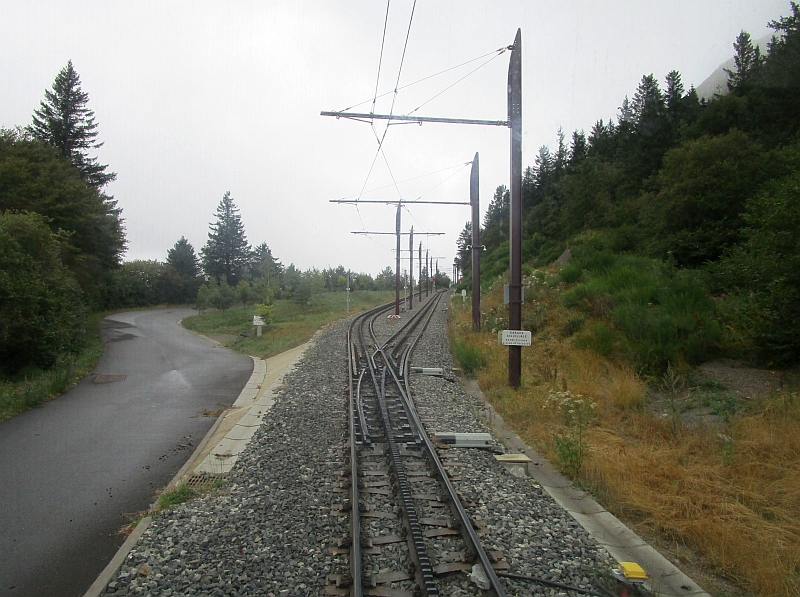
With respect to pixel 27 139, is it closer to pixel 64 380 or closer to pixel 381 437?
pixel 64 380

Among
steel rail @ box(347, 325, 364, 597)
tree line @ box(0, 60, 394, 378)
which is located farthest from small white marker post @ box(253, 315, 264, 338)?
steel rail @ box(347, 325, 364, 597)

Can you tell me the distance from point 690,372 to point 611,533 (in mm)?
6370

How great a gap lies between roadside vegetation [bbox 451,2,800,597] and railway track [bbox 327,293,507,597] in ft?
5.66

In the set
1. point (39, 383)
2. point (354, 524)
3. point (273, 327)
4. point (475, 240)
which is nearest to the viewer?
point (354, 524)

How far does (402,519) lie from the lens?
561 centimetres

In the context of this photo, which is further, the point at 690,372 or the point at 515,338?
the point at 515,338

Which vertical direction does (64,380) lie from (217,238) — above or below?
below

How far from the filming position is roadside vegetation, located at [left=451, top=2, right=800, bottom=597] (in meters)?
5.41

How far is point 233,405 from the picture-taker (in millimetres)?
12898

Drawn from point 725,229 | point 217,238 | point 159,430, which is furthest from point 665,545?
point 217,238

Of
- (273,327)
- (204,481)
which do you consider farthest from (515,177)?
(273,327)

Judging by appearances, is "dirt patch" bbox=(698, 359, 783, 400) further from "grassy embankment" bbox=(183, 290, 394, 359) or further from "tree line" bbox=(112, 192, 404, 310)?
"tree line" bbox=(112, 192, 404, 310)

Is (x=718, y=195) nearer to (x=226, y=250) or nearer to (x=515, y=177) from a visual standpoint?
(x=515, y=177)

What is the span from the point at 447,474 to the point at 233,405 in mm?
7463
